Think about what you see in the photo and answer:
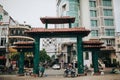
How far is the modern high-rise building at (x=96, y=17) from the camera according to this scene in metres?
42.9

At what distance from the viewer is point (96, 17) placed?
44.7 metres

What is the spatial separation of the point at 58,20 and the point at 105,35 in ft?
79.9

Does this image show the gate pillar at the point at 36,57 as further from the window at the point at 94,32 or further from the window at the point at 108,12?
the window at the point at 108,12

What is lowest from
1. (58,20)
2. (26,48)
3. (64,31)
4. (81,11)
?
(26,48)

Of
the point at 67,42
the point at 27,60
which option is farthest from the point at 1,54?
the point at 67,42

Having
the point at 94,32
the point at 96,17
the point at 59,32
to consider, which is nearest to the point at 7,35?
the point at 94,32

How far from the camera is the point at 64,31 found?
1894cm

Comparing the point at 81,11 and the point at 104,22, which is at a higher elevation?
the point at 81,11

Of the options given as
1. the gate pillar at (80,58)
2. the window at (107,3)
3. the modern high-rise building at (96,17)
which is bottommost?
the gate pillar at (80,58)

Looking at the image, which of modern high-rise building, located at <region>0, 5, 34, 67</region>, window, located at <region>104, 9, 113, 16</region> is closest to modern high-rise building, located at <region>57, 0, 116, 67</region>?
window, located at <region>104, 9, 113, 16</region>

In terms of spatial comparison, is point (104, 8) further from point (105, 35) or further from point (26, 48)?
point (26, 48)

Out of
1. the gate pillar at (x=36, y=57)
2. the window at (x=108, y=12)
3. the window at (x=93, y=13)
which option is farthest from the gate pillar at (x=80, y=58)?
the window at (x=108, y=12)

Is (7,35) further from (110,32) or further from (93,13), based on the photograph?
(110,32)

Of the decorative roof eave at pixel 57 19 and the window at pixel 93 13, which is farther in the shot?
the window at pixel 93 13
